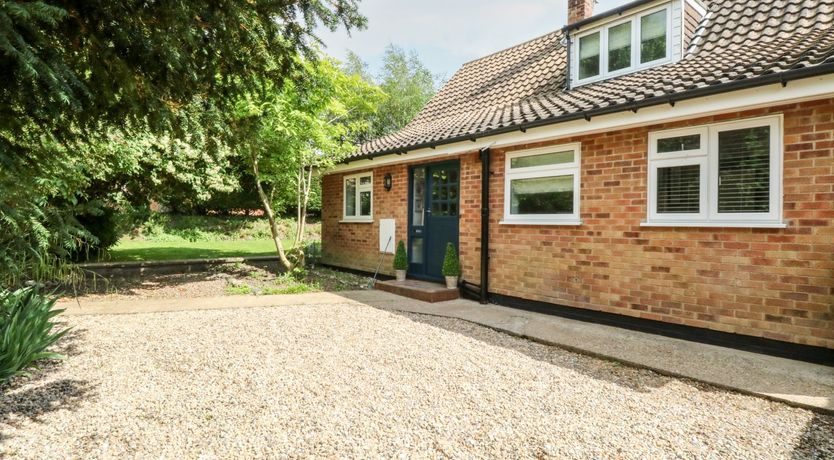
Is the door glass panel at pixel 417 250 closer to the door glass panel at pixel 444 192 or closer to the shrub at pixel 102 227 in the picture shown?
the door glass panel at pixel 444 192

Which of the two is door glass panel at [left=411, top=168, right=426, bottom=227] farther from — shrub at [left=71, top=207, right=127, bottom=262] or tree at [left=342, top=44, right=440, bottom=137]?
tree at [left=342, top=44, right=440, bottom=137]

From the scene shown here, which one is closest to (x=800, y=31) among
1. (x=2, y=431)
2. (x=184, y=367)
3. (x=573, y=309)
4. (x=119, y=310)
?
(x=573, y=309)

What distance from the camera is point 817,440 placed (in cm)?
294

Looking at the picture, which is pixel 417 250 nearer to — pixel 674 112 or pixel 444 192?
pixel 444 192

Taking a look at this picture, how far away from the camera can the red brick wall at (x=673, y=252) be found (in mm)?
4496

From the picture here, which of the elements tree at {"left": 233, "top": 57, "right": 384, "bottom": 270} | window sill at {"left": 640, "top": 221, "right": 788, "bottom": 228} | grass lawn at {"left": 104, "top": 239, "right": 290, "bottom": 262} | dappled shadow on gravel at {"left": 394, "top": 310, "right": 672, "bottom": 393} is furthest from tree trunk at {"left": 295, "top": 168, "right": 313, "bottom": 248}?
window sill at {"left": 640, "top": 221, "right": 788, "bottom": 228}

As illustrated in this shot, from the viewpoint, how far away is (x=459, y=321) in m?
6.25

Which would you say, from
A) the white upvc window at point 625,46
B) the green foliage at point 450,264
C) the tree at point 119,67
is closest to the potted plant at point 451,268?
the green foliage at point 450,264

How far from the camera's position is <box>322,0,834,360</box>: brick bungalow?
15.1ft

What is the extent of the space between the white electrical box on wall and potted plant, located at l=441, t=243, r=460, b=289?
1.99 metres

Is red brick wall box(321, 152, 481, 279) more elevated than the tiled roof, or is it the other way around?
the tiled roof

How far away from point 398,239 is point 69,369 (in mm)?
6310

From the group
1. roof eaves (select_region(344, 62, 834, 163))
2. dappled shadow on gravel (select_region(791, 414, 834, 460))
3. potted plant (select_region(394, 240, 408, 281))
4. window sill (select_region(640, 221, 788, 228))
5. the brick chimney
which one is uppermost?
the brick chimney

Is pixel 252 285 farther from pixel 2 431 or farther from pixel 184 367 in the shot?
pixel 2 431
